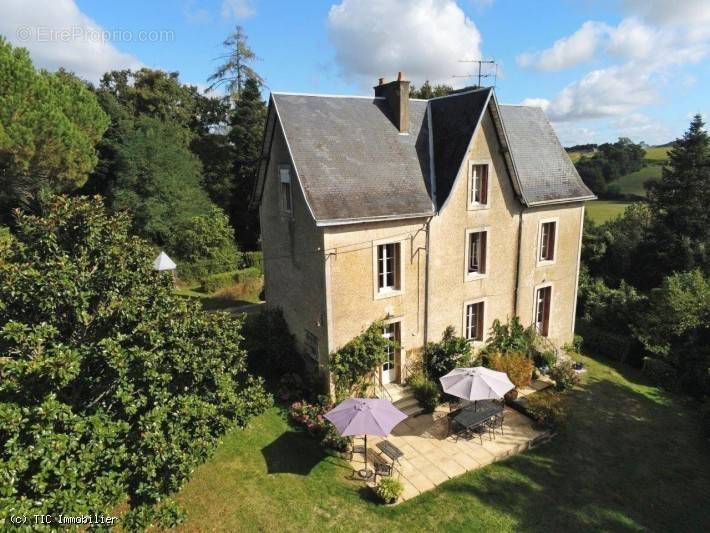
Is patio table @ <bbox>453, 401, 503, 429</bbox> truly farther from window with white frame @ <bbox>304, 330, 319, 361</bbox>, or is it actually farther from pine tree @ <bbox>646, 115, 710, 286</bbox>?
pine tree @ <bbox>646, 115, 710, 286</bbox>

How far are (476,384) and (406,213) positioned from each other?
6964 millimetres

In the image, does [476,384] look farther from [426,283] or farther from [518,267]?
[518,267]

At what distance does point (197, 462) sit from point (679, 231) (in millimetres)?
44813

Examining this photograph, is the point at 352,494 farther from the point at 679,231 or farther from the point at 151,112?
the point at 151,112

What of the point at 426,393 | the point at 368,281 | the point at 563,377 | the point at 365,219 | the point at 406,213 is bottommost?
the point at 563,377

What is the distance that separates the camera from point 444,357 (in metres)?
19.3

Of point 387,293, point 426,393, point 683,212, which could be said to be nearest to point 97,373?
point 387,293

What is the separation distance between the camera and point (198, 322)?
10.7 metres

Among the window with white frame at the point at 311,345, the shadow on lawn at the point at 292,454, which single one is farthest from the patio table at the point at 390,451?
the window with white frame at the point at 311,345

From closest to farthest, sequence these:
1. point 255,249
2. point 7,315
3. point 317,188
→ point 7,315, point 317,188, point 255,249

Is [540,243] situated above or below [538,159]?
below

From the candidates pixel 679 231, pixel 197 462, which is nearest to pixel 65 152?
pixel 197 462

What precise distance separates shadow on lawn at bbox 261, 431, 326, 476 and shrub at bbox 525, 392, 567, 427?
8.72 metres

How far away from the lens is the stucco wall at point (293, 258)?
674 inches
